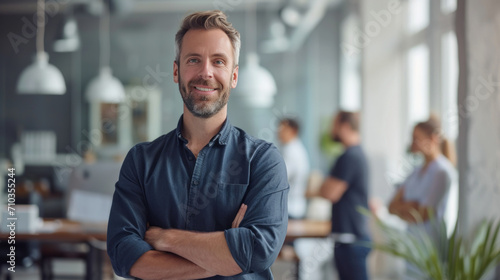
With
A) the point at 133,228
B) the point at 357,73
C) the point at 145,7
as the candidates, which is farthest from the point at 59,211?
the point at 133,228

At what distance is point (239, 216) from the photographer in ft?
5.49

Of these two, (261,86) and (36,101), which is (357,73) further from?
(36,101)

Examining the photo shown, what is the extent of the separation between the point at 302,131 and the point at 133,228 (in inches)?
305

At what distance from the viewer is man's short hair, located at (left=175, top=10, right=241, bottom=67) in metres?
1.66

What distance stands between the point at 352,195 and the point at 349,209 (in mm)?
111

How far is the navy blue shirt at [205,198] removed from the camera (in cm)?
164

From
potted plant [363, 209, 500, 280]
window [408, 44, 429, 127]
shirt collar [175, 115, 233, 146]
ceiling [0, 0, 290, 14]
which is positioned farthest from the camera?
ceiling [0, 0, 290, 14]

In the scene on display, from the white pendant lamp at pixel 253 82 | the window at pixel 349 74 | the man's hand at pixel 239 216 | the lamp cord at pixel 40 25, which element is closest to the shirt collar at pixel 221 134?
the man's hand at pixel 239 216

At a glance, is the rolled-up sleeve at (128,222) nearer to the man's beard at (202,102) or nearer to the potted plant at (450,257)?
the man's beard at (202,102)

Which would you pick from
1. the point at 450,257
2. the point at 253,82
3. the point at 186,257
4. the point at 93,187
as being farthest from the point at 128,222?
the point at 253,82

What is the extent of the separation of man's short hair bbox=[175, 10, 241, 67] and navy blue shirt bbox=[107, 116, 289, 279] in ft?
0.85

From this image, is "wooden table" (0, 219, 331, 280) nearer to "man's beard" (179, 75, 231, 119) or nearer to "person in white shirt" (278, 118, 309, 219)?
"person in white shirt" (278, 118, 309, 219)

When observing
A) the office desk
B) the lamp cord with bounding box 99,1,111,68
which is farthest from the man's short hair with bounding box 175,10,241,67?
the lamp cord with bounding box 99,1,111,68

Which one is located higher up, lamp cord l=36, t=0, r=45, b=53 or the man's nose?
lamp cord l=36, t=0, r=45, b=53
